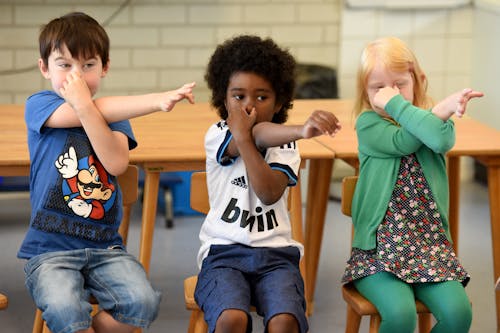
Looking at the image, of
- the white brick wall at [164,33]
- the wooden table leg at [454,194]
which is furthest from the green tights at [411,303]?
the white brick wall at [164,33]

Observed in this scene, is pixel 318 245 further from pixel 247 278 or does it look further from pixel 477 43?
pixel 477 43

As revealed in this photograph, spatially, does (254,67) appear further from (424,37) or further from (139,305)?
(424,37)

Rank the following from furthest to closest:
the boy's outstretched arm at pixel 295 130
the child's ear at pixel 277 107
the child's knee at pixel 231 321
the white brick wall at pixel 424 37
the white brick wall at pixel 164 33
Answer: the white brick wall at pixel 424 37
the white brick wall at pixel 164 33
the child's ear at pixel 277 107
the child's knee at pixel 231 321
the boy's outstretched arm at pixel 295 130

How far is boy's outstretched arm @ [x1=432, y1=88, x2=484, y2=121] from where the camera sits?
8.39 ft

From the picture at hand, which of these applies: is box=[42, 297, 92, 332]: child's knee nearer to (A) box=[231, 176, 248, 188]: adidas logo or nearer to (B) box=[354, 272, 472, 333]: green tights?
(A) box=[231, 176, 248, 188]: adidas logo

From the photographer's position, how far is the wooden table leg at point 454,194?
11.5ft

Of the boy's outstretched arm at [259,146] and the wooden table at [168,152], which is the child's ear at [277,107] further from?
the wooden table at [168,152]

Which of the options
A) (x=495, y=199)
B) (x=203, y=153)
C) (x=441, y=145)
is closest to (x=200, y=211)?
(x=203, y=153)

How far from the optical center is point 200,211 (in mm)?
2855

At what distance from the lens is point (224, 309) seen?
7.96ft

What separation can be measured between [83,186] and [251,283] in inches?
19.5

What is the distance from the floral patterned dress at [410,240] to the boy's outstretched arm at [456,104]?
0.17 m

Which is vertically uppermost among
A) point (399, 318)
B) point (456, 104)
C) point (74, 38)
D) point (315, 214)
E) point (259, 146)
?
point (74, 38)

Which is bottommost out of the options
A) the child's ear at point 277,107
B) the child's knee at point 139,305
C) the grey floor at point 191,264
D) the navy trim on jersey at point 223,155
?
the grey floor at point 191,264
